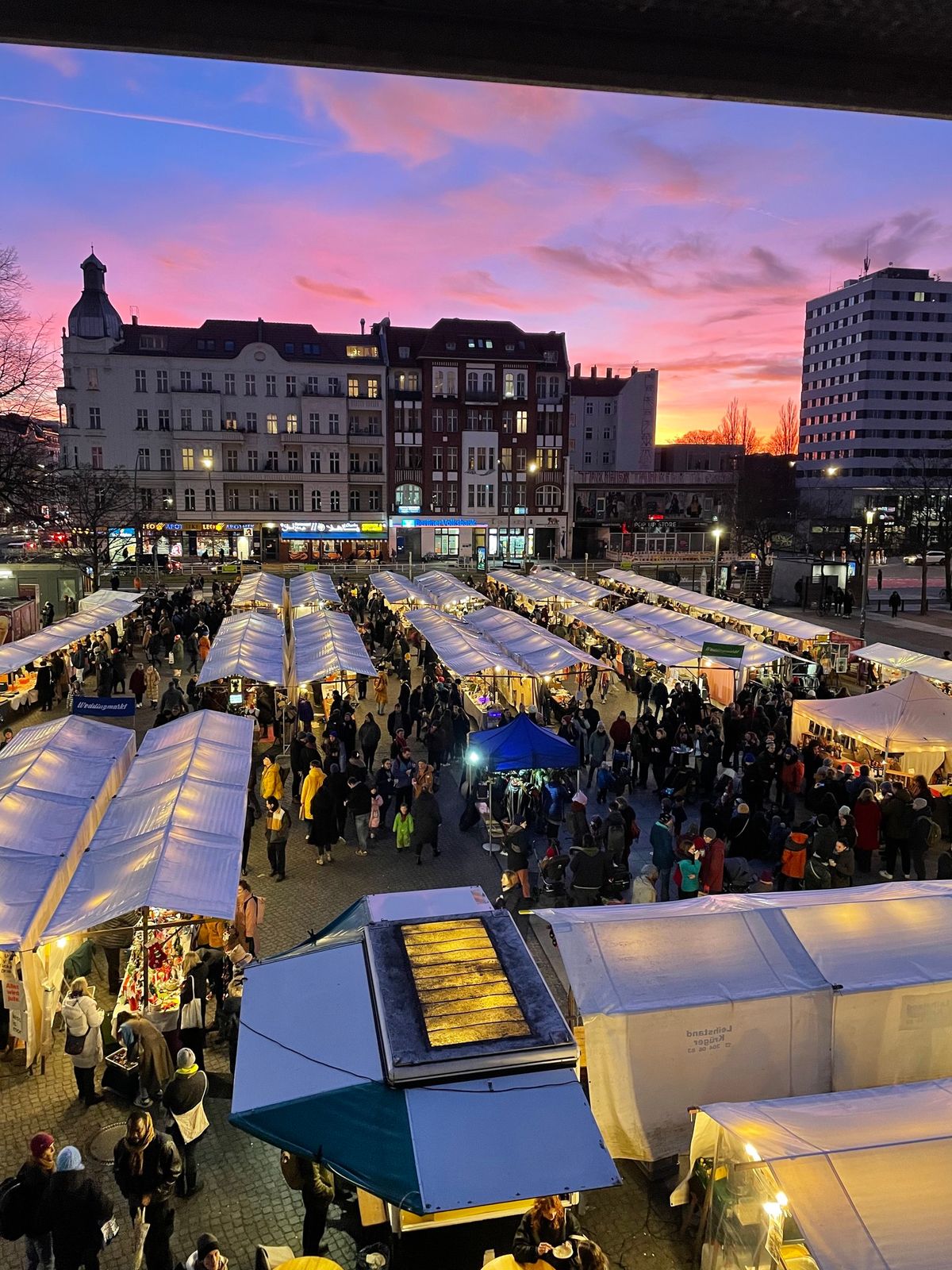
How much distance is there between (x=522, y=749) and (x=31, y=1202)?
792 centimetres

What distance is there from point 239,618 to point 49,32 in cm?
2041

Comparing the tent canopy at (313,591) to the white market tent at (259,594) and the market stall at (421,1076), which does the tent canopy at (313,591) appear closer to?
the white market tent at (259,594)

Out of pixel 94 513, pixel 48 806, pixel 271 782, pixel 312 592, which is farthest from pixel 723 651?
pixel 94 513

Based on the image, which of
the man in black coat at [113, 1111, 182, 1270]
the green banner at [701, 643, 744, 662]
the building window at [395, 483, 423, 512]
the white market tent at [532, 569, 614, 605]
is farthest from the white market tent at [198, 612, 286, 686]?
the building window at [395, 483, 423, 512]

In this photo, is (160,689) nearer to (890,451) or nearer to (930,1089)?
(930,1089)

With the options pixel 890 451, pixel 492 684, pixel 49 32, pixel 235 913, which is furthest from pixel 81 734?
pixel 890 451

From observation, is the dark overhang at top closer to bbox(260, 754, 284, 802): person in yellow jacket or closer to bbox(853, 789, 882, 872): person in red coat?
bbox(853, 789, 882, 872): person in red coat

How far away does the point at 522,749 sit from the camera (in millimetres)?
11828

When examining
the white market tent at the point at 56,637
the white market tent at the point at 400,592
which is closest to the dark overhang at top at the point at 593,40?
the white market tent at the point at 56,637

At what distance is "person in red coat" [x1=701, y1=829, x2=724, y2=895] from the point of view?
930 centimetres

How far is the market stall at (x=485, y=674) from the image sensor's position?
55.2 feet

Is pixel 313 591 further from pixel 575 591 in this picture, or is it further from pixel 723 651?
pixel 723 651

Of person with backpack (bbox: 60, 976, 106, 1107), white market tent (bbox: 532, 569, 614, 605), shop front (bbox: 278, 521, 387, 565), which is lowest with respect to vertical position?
person with backpack (bbox: 60, 976, 106, 1107)

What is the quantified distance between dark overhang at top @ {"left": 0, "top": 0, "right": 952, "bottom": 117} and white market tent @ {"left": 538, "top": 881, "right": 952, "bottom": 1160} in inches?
210
